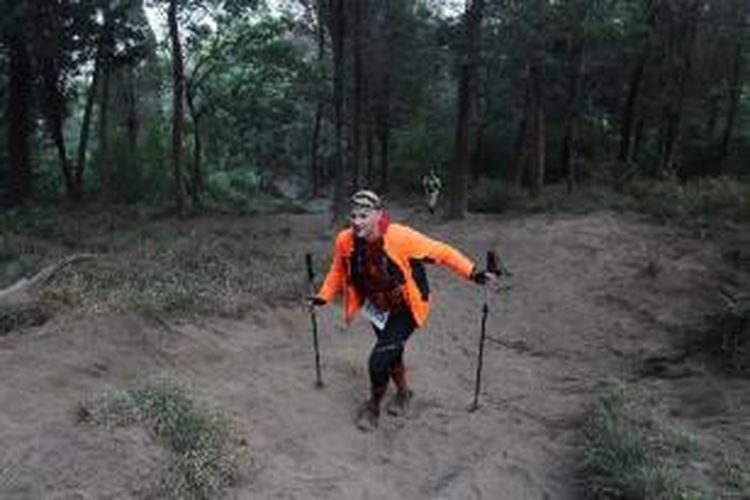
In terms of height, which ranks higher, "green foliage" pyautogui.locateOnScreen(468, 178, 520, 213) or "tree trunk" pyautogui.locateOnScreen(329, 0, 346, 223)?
"tree trunk" pyautogui.locateOnScreen(329, 0, 346, 223)

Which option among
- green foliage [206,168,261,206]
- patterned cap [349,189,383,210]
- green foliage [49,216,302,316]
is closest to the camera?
patterned cap [349,189,383,210]

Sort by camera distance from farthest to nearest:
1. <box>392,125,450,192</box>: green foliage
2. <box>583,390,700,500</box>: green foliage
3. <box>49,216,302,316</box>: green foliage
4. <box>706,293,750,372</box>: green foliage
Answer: <box>392,125,450,192</box>: green foliage
<box>49,216,302,316</box>: green foliage
<box>706,293,750,372</box>: green foliage
<box>583,390,700,500</box>: green foliage

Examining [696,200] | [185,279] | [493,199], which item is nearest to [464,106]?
[493,199]

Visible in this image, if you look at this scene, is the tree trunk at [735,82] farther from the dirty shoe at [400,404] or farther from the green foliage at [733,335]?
the dirty shoe at [400,404]

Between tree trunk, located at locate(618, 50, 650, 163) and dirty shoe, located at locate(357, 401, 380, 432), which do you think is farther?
tree trunk, located at locate(618, 50, 650, 163)

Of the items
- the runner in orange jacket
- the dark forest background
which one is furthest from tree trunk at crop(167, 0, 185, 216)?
the runner in orange jacket

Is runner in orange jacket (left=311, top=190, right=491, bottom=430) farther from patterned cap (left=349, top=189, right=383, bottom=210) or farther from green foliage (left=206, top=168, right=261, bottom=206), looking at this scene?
green foliage (left=206, top=168, right=261, bottom=206)

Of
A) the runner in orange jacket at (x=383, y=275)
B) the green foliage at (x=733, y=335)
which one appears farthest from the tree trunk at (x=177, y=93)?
the runner in orange jacket at (x=383, y=275)

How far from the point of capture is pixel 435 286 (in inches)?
639

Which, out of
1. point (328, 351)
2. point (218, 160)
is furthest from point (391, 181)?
point (328, 351)

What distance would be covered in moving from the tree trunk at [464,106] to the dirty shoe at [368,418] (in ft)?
46.2

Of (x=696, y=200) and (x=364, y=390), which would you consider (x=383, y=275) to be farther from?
(x=696, y=200)

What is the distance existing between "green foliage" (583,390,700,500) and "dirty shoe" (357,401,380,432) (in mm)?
Answer: 1788

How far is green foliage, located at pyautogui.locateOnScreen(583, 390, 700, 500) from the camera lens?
7176 mm
